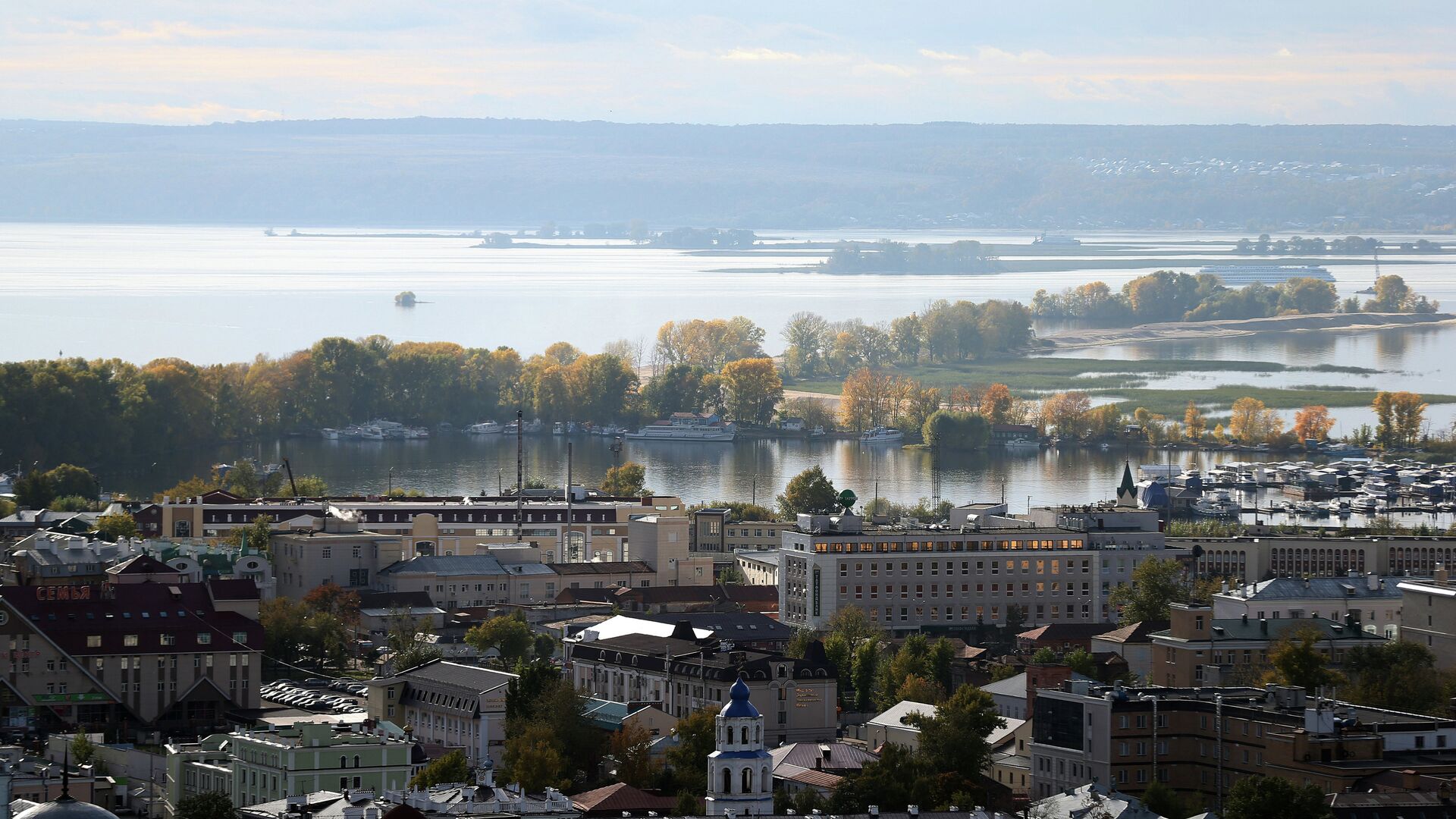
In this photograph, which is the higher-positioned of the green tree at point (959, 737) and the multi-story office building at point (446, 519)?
the multi-story office building at point (446, 519)

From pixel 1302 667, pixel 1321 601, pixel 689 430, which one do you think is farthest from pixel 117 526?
pixel 689 430

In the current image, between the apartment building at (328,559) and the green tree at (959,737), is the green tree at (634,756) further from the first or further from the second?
the apartment building at (328,559)

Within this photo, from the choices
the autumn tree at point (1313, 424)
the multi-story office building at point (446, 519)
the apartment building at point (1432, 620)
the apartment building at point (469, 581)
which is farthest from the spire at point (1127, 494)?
the autumn tree at point (1313, 424)

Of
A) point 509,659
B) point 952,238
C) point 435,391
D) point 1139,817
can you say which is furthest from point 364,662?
point 952,238

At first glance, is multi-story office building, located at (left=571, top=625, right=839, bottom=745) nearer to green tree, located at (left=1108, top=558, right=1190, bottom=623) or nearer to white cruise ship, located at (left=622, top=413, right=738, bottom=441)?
green tree, located at (left=1108, top=558, right=1190, bottom=623)

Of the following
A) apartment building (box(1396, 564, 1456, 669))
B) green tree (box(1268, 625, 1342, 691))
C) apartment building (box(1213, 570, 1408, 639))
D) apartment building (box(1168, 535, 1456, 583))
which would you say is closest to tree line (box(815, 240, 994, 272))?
apartment building (box(1168, 535, 1456, 583))

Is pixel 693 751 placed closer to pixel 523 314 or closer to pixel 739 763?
pixel 739 763
